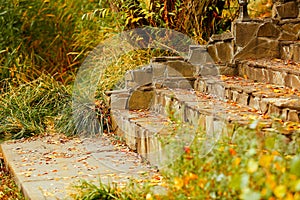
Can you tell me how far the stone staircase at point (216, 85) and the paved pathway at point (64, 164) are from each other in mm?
188

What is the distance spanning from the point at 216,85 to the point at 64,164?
1.51 m

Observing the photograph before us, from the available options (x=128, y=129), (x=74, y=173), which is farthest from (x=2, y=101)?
(x=74, y=173)

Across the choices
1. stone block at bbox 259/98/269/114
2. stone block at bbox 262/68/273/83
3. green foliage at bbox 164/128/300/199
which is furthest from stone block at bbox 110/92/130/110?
green foliage at bbox 164/128/300/199

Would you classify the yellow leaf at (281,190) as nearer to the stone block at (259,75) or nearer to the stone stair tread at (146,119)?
the stone stair tread at (146,119)

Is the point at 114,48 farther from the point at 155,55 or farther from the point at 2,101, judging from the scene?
the point at 2,101

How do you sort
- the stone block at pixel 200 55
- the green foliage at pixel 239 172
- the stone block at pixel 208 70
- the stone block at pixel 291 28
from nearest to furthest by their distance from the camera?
1. the green foliage at pixel 239 172
2. the stone block at pixel 291 28
3. the stone block at pixel 208 70
4. the stone block at pixel 200 55

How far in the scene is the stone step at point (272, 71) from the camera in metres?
5.21

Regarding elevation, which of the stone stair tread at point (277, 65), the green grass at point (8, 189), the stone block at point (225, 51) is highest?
the stone block at point (225, 51)

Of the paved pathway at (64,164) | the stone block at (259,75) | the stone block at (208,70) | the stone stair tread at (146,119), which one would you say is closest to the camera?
the paved pathway at (64,164)

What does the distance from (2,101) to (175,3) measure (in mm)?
2230

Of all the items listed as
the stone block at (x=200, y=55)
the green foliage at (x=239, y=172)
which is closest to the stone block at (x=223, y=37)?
the stone block at (x=200, y=55)

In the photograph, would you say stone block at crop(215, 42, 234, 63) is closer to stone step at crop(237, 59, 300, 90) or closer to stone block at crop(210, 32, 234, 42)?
stone block at crop(210, 32, 234, 42)

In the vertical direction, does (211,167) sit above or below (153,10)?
below

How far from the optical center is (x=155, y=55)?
7.28 metres
